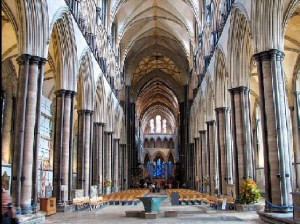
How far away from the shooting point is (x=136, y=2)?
32.4 meters

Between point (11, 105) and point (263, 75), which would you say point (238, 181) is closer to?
point (263, 75)

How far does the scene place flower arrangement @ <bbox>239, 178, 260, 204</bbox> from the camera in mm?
14547

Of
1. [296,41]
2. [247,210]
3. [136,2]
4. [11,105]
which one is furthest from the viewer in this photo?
[136,2]

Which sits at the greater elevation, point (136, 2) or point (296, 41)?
point (136, 2)

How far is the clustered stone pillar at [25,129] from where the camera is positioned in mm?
11859

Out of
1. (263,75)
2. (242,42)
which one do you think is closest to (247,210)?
(263,75)

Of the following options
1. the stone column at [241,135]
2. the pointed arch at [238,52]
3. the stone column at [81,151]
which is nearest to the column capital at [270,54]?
the pointed arch at [238,52]

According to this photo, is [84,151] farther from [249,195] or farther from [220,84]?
[249,195]

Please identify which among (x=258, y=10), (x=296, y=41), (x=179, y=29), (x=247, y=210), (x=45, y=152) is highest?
(x=179, y=29)

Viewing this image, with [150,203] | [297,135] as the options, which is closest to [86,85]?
[150,203]

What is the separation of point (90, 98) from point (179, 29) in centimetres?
1787

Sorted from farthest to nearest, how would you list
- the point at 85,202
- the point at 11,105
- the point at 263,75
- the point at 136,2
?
the point at 136,2 < the point at 11,105 < the point at 85,202 < the point at 263,75

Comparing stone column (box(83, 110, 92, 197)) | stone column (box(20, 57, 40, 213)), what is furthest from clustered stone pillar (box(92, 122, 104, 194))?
stone column (box(20, 57, 40, 213))

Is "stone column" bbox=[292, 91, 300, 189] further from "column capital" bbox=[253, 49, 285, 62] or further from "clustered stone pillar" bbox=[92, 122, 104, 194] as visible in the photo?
"clustered stone pillar" bbox=[92, 122, 104, 194]
